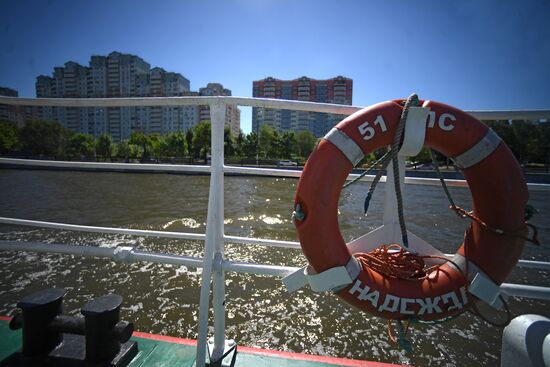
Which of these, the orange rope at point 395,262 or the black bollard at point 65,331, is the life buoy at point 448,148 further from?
the black bollard at point 65,331

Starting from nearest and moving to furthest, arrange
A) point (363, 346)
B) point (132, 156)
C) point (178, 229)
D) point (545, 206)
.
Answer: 1. point (363, 346)
2. point (178, 229)
3. point (545, 206)
4. point (132, 156)

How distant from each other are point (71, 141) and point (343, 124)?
169 ft

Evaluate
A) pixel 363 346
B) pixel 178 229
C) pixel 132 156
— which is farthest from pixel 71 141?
pixel 363 346

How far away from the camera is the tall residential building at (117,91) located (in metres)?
70.6

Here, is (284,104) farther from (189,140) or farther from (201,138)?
(189,140)

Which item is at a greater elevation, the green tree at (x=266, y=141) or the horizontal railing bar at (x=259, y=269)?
the green tree at (x=266, y=141)

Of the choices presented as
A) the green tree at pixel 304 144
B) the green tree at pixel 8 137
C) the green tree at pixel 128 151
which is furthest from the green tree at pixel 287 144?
the green tree at pixel 8 137

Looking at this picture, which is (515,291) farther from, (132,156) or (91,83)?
(91,83)

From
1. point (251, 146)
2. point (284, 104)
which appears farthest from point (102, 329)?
point (251, 146)

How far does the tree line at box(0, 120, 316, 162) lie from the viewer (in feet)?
126

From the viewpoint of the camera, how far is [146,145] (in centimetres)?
4350

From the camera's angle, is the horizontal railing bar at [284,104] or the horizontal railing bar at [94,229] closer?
the horizontal railing bar at [284,104]

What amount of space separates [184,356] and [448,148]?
1.45 meters

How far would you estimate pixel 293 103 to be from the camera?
1198 mm
